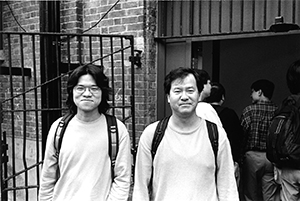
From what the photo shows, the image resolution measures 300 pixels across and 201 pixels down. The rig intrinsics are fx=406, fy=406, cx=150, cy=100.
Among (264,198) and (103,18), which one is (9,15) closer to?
(103,18)

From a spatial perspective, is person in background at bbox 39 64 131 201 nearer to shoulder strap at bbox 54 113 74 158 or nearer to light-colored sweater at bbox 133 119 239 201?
shoulder strap at bbox 54 113 74 158

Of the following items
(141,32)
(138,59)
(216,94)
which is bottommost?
(216,94)

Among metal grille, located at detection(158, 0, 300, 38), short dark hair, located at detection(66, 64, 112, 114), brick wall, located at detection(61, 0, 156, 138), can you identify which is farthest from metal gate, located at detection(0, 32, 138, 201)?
short dark hair, located at detection(66, 64, 112, 114)

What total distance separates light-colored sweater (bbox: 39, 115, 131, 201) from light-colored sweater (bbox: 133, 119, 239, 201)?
0.22 metres

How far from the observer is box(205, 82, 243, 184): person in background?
4.50 metres

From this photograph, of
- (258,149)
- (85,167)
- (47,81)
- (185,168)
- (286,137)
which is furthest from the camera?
(258,149)

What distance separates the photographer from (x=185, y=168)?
100 inches

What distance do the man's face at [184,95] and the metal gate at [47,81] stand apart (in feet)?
4.79

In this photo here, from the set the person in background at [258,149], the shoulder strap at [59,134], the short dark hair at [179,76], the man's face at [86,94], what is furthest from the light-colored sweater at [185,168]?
the person in background at [258,149]

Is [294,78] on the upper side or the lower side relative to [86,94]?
upper

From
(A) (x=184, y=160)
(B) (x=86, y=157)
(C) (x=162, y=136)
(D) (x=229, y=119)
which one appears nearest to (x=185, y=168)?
(A) (x=184, y=160)

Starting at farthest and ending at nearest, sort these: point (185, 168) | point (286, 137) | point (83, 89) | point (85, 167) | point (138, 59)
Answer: point (138, 59)
point (286, 137)
point (83, 89)
point (85, 167)
point (185, 168)

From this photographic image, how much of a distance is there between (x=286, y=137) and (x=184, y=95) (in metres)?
1.37

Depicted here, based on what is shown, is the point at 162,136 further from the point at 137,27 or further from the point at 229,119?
the point at 137,27
